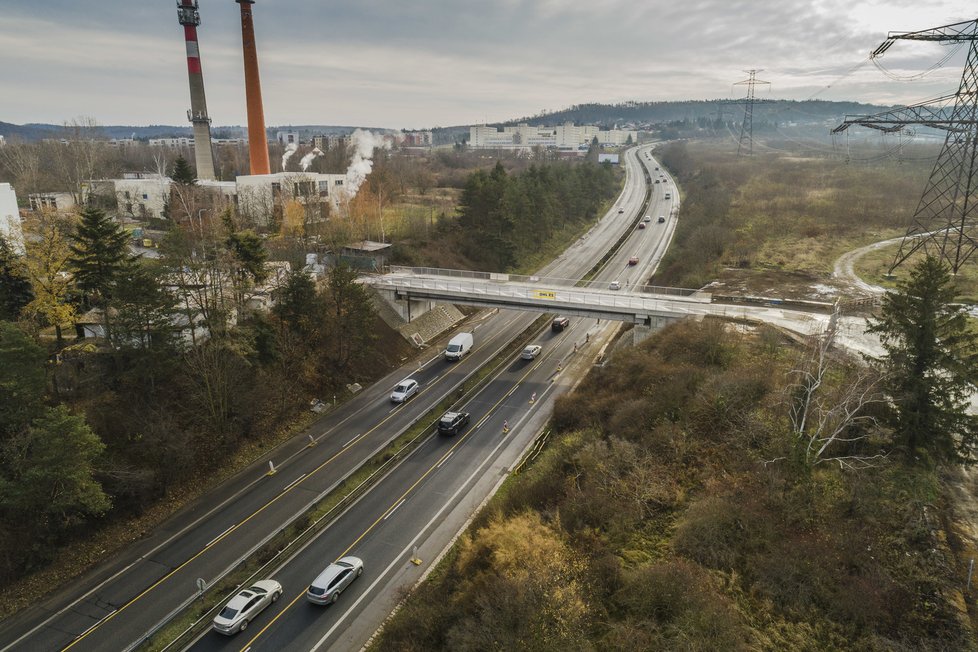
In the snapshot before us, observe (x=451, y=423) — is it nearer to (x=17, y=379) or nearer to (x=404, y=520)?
(x=404, y=520)

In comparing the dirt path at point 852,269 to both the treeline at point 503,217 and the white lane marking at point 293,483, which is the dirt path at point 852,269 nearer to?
the treeline at point 503,217

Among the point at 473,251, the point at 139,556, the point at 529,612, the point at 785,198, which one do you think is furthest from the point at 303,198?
the point at 785,198

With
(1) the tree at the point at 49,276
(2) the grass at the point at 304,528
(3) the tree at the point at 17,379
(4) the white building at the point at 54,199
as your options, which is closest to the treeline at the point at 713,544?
(2) the grass at the point at 304,528

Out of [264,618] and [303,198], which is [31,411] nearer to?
[264,618]

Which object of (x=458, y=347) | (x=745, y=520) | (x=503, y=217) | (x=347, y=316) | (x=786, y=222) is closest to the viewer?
(x=745, y=520)

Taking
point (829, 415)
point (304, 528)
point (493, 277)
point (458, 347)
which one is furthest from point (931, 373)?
point (493, 277)

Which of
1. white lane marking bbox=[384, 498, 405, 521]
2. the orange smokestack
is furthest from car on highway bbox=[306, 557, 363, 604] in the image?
the orange smokestack
